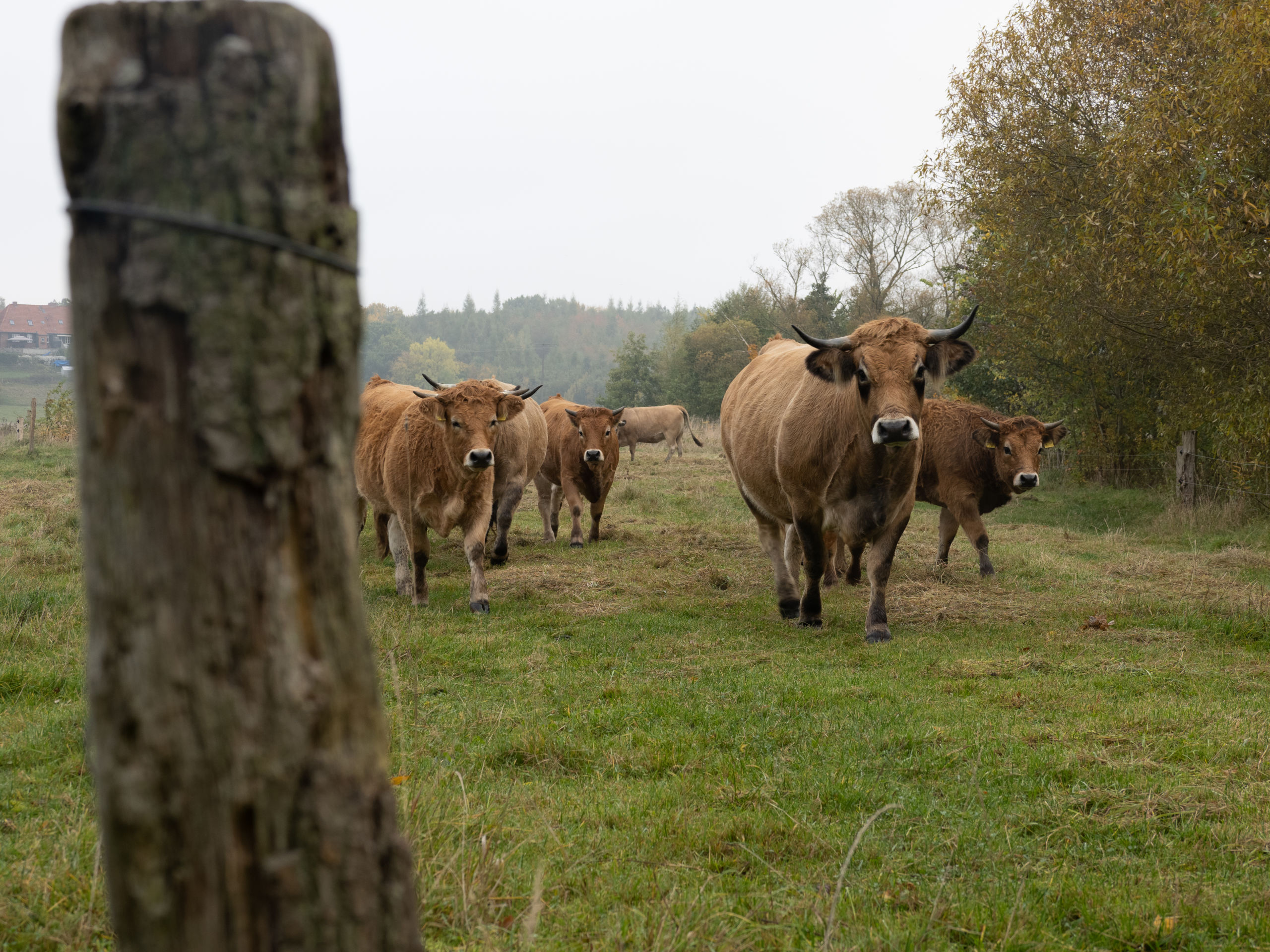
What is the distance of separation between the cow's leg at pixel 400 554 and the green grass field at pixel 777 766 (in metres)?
0.15

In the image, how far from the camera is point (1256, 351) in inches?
449

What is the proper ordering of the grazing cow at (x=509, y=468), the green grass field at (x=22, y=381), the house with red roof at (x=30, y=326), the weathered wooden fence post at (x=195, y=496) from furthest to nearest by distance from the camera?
the house with red roof at (x=30, y=326), the green grass field at (x=22, y=381), the grazing cow at (x=509, y=468), the weathered wooden fence post at (x=195, y=496)

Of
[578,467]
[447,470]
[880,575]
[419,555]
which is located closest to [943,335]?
[880,575]

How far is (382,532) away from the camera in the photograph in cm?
1063

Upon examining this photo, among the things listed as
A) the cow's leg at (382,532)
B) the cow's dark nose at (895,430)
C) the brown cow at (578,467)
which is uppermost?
the cow's dark nose at (895,430)

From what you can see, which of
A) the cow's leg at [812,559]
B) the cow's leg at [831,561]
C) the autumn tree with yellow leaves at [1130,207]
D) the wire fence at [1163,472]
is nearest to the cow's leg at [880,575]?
the cow's leg at [812,559]

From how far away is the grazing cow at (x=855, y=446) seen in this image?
22.5 feet

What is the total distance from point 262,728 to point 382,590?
26.3 ft

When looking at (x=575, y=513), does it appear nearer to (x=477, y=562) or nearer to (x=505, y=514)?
(x=505, y=514)

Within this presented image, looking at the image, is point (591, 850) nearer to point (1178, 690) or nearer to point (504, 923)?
point (504, 923)

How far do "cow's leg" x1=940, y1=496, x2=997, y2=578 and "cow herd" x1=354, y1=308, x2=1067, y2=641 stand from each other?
0.02m

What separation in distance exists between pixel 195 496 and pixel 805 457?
664cm

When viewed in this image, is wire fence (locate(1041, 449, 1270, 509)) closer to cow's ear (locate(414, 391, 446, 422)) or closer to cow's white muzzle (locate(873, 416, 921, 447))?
cow's white muzzle (locate(873, 416, 921, 447))

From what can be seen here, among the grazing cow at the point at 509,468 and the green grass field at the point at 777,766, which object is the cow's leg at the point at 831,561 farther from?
the grazing cow at the point at 509,468
